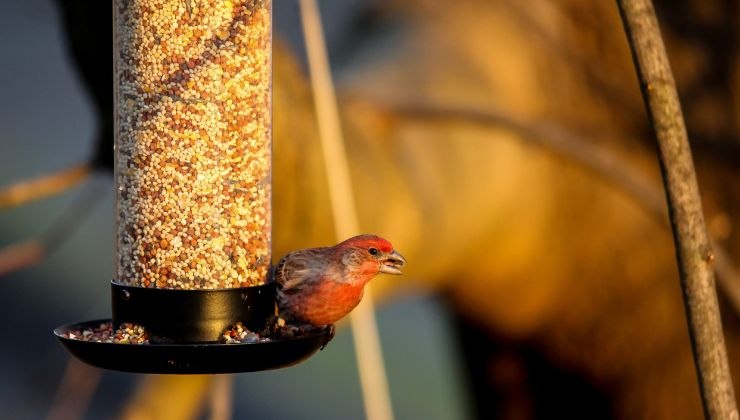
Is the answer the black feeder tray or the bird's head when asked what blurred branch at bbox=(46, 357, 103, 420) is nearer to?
the black feeder tray

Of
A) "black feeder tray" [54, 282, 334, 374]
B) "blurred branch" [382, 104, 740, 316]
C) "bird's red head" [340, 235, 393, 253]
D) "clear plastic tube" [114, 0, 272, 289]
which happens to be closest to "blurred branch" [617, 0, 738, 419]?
"bird's red head" [340, 235, 393, 253]

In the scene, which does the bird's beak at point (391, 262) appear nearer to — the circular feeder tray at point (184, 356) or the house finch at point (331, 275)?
the house finch at point (331, 275)

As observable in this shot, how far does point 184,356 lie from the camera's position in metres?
1.66

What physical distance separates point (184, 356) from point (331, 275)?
9.5 inches

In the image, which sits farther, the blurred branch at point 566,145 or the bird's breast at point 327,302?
the blurred branch at point 566,145

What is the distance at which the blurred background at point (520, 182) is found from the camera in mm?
3613

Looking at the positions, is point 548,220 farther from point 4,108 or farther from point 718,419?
point 4,108

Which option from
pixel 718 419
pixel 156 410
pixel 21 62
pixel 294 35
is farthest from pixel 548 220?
pixel 21 62

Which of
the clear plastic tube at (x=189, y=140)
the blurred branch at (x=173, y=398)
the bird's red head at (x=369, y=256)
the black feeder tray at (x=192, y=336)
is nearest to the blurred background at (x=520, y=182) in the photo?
the blurred branch at (x=173, y=398)

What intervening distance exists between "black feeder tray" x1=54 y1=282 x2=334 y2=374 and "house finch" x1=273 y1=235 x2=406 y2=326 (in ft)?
0.12

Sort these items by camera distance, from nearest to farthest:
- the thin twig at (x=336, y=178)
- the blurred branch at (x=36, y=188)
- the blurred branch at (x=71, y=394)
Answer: the thin twig at (x=336, y=178) → the blurred branch at (x=36, y=188) → the blurred branch at (x=71, y=394)

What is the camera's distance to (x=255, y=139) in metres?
1.91

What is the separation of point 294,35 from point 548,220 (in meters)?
1.58

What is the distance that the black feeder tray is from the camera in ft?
5.43
